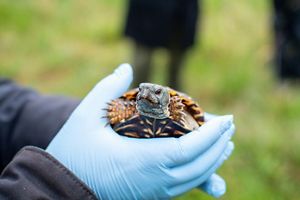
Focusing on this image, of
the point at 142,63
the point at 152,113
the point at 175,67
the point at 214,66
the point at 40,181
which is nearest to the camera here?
the point at 40,181

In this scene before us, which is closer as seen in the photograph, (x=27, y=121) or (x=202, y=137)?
(x=202, y=137)

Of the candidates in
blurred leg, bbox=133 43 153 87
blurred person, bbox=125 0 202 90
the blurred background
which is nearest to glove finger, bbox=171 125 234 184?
the blurred background

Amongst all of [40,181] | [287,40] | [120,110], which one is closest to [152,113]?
[120,110]

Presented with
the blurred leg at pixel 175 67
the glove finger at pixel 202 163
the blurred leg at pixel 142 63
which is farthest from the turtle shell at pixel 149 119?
the blurred leg at pixel 175 67

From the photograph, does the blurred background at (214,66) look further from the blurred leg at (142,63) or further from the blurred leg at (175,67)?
the blurred leg at (142,63)

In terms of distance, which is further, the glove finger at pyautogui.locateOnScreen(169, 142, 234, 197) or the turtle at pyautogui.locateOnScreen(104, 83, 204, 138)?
the glove finger at pyautogui.locateOnScreen(169, 142, 234, 197)

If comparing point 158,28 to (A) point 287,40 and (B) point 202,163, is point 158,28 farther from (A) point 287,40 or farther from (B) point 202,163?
(B) point 202,163

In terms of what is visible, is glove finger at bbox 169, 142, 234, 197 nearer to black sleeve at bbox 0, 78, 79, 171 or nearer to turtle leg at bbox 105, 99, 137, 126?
turtle leg at bbox 105, 99, 137, 126
